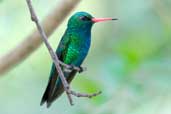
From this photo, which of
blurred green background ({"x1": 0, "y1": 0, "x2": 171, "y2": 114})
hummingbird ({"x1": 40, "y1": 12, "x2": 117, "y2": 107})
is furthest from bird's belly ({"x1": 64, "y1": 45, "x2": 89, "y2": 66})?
blurred green background ({"x1": 0, "y1": 0, "x2": 171, "y2": 114})

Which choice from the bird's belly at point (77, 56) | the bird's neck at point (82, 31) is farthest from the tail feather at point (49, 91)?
the bird's neck at point (82, 31)

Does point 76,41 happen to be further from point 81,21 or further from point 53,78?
point 53,78

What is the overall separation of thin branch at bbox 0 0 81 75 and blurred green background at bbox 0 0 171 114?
25cm

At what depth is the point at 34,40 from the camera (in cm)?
323

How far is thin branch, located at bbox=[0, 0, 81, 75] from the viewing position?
3.21 meters

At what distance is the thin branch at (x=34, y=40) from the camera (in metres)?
3.21

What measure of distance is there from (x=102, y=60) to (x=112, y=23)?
2.01 ft

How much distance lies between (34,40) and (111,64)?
702 millimetres

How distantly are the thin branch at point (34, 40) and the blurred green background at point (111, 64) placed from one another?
0.83 feet

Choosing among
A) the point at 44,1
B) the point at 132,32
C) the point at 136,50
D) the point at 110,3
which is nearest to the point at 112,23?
the point at 110,3

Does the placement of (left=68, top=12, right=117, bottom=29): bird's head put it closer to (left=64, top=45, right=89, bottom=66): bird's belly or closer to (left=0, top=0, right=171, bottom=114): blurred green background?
(left=64, top=45, right=89, bottom=66): bird's belly

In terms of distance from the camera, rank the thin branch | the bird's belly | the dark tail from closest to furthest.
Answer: the dark tail → the bird's belly → the thin branch

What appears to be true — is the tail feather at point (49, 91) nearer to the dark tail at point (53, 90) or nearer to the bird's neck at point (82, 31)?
the dark tail at point (53, 90)

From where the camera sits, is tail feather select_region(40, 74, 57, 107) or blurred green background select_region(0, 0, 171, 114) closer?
tail feather select_region(40, 74, 57, 107)
